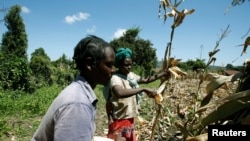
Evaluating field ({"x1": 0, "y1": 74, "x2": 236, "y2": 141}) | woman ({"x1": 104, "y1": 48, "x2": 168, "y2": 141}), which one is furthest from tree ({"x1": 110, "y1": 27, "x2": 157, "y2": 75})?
woman ({"x1": 104, "y1": 48, "x2": 168, "y2": 141})

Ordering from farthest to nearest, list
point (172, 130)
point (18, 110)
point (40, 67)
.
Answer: point (40, 67) < point (18, 110) < point (172, 130)

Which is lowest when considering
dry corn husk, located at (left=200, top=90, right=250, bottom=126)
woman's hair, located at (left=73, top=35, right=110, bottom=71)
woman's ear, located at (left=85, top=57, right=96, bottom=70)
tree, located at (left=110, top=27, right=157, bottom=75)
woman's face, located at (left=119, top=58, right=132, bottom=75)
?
dry corn husk, located at (left=200, top=90, right=250, bottom=126)

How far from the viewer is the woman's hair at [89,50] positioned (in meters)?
1.38

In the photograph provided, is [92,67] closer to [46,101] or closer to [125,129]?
[125,129]

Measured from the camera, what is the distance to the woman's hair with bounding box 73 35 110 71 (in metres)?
1.38

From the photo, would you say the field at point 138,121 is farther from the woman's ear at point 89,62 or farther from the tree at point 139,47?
the tree at point 139,47

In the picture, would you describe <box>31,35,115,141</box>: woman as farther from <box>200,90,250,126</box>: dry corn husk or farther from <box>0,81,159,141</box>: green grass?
<box>0,81,159,141</box>: green grass

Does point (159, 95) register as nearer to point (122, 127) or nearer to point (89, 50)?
point (122, 127)

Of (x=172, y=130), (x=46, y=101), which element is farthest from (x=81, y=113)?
(x=46, y=101)

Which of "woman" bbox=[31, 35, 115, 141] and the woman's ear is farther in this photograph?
the woman's ear

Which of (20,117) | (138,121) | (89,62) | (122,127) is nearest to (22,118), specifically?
(20,117)

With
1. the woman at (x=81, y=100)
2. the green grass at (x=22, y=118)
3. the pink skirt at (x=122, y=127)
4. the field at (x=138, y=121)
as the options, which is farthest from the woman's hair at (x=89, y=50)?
the green grass at (x=22, y=118)

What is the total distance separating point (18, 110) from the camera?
7.37 m

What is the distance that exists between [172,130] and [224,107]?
2524mm
